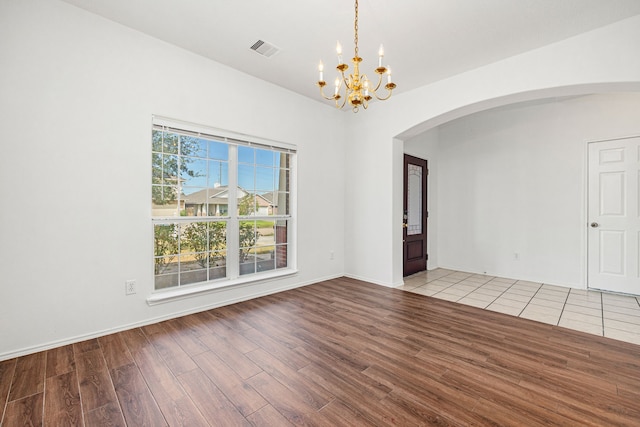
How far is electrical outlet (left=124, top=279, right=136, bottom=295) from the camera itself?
279cm

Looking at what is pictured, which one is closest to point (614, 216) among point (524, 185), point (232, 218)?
point (524, 185)

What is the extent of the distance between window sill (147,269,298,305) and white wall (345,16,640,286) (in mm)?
1576

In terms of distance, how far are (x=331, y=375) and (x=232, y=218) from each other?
2.32 meters

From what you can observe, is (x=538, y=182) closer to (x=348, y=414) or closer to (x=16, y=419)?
(x=348, y=414)

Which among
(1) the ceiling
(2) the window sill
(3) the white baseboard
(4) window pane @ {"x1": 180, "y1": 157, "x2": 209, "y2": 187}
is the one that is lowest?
(3) the white baseboard

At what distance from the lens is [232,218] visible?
12.0 feet

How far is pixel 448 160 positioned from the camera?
5.70 m

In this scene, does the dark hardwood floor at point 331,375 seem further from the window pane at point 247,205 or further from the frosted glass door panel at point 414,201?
the frosted glass door panel at point 414,201

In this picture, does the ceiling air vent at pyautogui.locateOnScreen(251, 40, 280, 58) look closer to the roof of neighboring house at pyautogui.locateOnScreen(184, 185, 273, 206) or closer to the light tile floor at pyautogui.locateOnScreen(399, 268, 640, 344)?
the roof of neighboring house at pyautogui.locateOnScreen(184, 185, 273, 206)

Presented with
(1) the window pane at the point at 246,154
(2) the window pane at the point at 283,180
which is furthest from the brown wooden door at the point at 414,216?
(1) the window pane at the point at 246,154

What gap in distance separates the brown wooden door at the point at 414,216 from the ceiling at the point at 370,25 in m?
2.10

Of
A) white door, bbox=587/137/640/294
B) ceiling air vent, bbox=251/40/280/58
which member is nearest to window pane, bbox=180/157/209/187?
ceiling air vent, bbox=251/40/280/58

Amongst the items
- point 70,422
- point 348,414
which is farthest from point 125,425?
→ point 348,414

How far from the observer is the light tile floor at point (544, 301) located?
9.61 feet
